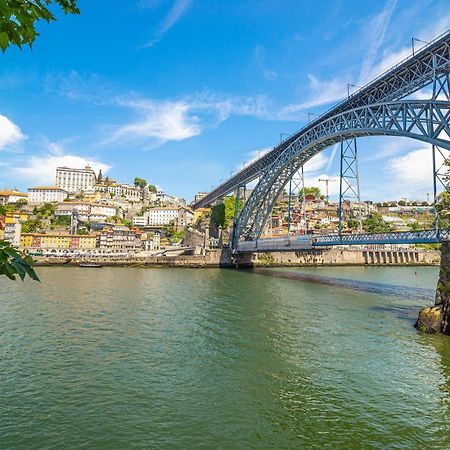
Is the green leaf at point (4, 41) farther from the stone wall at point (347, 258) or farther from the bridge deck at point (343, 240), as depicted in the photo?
the stone wall at point (347, 258)

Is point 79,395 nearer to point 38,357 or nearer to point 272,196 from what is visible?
point 38,357

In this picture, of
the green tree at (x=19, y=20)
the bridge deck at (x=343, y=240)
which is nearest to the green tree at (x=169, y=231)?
the bridge deck at (x=343, y=240)

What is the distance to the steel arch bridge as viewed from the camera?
1964 cm

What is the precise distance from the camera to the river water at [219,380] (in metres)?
6.91

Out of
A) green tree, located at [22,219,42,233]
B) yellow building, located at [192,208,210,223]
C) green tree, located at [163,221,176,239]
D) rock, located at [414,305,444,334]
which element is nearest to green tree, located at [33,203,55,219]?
green tree, located at [22,219,42,233]

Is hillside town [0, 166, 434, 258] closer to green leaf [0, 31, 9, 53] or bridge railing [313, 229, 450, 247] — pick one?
bridge railing [313, 229, 450, 247]

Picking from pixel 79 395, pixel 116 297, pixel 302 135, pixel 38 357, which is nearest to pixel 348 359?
pixel 79 395

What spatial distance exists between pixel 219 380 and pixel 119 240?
6553 centimetres

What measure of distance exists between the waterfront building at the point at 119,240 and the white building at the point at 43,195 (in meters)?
43.5

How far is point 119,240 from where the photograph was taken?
7150cm

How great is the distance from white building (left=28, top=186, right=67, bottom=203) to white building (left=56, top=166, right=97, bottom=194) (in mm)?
17187

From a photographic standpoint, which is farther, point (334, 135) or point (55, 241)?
point (55, 241)

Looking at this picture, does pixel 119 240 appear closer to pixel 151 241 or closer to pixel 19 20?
pixel 151 241

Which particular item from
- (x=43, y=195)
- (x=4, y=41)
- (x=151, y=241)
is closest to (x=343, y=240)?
(x=4, y=41)
